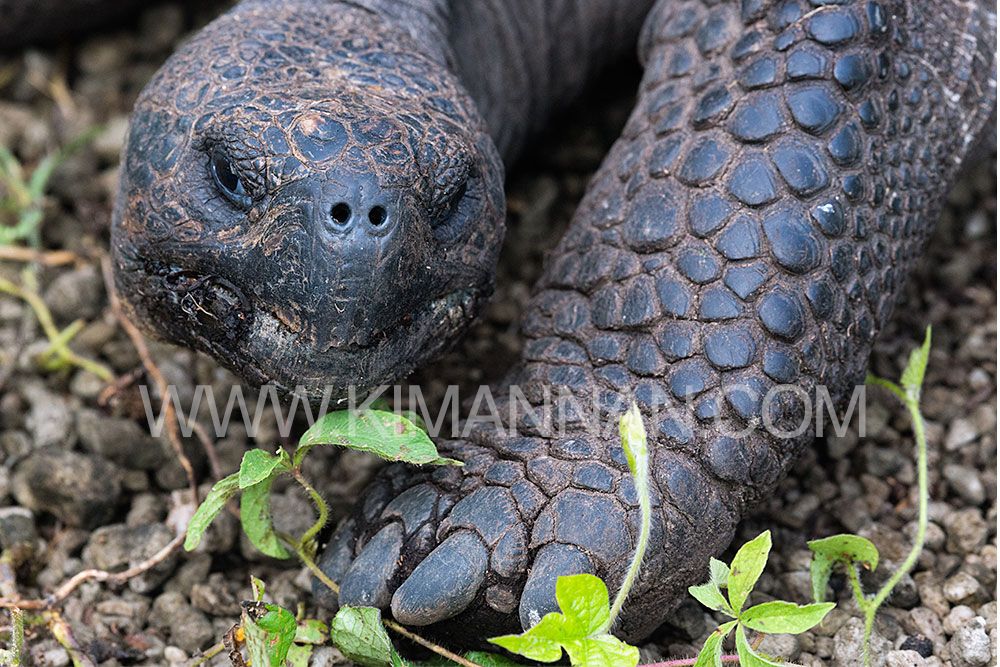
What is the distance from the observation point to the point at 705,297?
1856 millimetres

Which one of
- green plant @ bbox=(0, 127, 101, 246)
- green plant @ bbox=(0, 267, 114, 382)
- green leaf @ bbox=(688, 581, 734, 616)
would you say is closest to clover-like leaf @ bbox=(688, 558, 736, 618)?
green leaf @ bbox=(688, 581, 734, 616)

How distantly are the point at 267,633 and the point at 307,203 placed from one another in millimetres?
584

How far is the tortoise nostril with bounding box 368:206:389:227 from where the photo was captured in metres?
1.56

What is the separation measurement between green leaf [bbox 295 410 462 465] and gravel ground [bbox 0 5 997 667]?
330 mm

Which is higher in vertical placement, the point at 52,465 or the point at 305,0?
the point at 305,0

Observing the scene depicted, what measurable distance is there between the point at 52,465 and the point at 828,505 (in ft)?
4.38

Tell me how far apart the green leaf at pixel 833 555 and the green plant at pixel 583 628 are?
1.52 ft

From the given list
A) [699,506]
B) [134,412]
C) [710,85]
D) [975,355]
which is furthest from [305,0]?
[975,355]

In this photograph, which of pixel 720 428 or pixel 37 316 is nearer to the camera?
pixel 720 428

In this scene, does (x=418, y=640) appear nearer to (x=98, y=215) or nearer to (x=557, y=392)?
(x=557, y=392)

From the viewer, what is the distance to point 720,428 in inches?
71.1

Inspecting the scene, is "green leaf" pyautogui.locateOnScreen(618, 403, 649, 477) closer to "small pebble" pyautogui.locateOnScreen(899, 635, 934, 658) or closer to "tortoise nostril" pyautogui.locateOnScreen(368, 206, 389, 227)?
"tortoise nostril" pyautogui.locateOnScreen(368, 206, 389, 227)

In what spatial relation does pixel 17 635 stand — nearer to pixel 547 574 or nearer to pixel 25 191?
pixel 547 574

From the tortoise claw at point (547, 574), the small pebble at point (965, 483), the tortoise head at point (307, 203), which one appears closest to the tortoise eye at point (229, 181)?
the tortoise head at point (307, 203)
